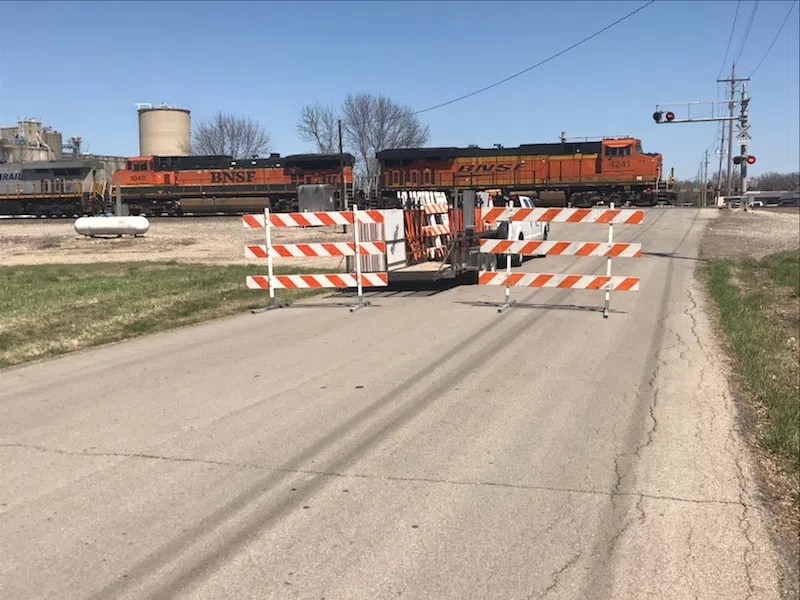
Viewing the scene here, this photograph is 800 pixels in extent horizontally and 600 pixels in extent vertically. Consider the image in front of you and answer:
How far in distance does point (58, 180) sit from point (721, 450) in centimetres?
4973

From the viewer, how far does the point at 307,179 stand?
45375 millimetres

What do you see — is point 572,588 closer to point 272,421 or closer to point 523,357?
point 272,421

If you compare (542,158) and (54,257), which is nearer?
(54,257)

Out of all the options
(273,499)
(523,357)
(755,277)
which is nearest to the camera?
(273,499)

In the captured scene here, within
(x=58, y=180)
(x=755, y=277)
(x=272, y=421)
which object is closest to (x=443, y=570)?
(x=272, y=421)

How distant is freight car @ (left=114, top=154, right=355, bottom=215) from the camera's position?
149ft

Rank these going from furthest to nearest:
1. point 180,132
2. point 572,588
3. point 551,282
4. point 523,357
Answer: point 180,132 < point 551,282 < point 523,357 < point 572,588

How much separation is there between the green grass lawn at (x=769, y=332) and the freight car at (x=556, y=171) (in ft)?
74.9

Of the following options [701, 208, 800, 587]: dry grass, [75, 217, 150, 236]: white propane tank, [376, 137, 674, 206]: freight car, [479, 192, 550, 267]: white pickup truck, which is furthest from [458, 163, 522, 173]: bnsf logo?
[701, 208, 800, 587]: dry grass

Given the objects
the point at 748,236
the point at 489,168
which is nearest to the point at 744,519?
the point at 748,236

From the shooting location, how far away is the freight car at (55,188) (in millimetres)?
46062

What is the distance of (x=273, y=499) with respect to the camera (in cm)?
415

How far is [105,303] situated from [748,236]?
26885mm

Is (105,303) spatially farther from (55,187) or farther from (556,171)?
(55,187)
